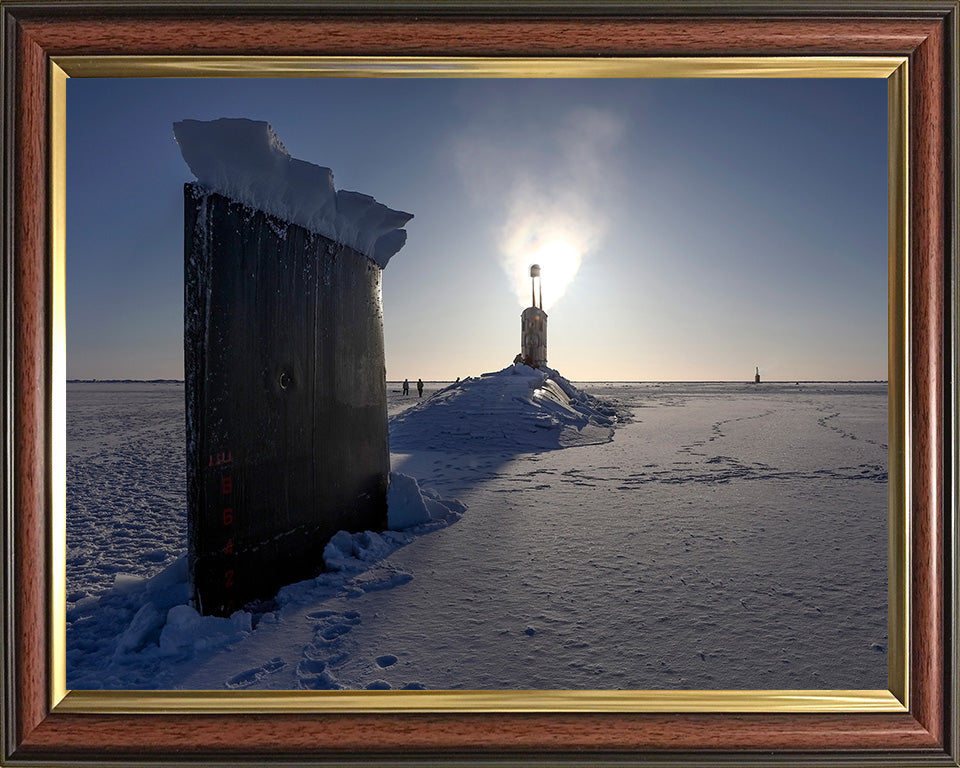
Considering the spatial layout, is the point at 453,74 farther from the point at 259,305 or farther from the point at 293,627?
the point at 293,627

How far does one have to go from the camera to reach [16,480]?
4.15 feet

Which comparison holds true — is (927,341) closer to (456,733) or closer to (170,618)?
(456,733)

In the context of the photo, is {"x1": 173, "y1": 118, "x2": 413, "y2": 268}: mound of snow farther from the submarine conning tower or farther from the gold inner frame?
the submarine conning tower

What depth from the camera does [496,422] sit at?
858 cm

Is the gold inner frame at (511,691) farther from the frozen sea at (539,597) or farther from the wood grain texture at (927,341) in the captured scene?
the frozen sea at (539,597)

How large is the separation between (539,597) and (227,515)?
1566mm

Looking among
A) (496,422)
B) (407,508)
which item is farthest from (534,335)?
(407,508)

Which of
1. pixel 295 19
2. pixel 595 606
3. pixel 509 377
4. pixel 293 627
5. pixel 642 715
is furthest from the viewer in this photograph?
pixel 509 377

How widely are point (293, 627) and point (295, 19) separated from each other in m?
2.31

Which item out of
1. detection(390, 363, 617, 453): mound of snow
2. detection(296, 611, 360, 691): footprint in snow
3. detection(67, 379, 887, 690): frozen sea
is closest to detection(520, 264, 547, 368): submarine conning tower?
detection(390, 363, 617, 453): mound of snow

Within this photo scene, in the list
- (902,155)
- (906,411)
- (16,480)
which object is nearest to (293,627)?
(16,480)

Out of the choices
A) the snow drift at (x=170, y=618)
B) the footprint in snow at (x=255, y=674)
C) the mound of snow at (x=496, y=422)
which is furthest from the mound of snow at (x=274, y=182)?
the mound of snow at (x=496, y=422)

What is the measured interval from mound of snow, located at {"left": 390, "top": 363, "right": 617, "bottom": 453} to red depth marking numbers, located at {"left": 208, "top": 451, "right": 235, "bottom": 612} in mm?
5458

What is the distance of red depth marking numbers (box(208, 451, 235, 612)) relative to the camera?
2055mm
